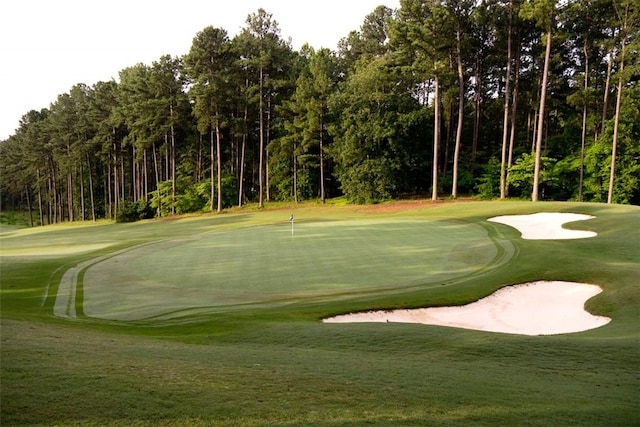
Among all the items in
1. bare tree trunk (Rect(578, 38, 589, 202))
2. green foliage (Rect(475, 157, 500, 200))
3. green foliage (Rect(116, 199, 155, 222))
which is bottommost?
green foliage (Rect(116, 199, 155, 222))

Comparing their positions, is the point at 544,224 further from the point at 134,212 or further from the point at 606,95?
the point at 134,212

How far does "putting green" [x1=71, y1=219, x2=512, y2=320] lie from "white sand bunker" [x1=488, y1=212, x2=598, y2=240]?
2327 mm

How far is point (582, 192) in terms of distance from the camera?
43656mm

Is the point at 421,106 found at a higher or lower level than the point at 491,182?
higher

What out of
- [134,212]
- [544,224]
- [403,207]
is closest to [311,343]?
[544,224]

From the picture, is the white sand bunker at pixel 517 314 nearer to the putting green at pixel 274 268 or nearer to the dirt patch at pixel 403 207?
the putting green at pixel 274 268

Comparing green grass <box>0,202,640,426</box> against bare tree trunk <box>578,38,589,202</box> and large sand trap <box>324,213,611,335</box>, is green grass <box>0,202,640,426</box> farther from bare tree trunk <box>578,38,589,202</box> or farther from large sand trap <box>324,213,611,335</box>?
bare tree trunk <box>578,38,589,202</box>

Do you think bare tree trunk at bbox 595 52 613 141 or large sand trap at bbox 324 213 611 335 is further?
bare tree trunk at bbox 595 52 613 141

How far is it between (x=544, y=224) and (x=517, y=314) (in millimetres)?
14092

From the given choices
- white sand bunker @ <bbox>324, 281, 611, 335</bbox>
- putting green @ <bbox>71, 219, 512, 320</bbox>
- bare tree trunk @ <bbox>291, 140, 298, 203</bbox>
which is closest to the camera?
white sand bunker @ <bbox>324, 281, 611, 335</bbox>

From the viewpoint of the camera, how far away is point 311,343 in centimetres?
802

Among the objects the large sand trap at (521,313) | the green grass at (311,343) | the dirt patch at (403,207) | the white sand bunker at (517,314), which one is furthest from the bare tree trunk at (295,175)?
the white sand bunker at (517,314)

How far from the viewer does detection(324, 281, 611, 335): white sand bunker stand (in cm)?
1080

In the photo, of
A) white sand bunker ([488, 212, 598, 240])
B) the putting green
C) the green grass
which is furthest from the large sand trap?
white sand bunker ([488, 212, 598, 240])
